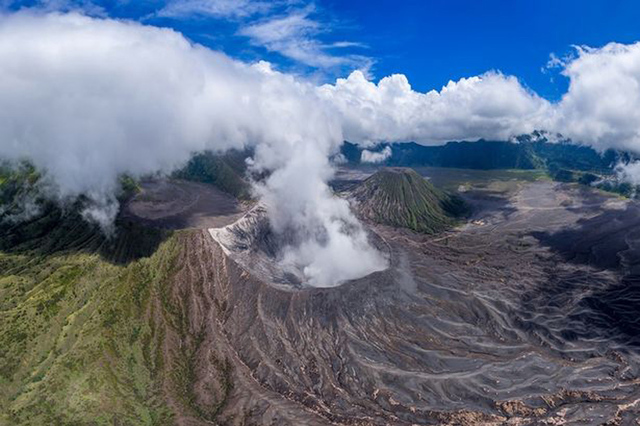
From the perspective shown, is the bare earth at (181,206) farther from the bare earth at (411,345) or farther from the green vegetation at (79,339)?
the green vegetation at (79,339)

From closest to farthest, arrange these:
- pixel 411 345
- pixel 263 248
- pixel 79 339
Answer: pixel 79 339 < pixel 411 345 < pixel 263 248

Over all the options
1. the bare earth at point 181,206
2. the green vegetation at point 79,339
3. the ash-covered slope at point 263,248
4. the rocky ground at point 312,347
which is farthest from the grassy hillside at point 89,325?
the ash-covered slope at point 263,248

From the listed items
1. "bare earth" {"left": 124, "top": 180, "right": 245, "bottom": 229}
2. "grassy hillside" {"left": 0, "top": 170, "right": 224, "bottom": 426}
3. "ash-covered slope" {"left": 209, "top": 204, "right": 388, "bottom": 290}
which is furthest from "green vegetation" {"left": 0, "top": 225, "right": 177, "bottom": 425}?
"ash-covered slope" {"left": 209, "top": 204, "right": 388, "bottom": 290}

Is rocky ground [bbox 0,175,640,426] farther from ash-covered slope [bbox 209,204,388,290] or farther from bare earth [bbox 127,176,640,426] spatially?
ash-covered slope [bbox 209,204,388,290]

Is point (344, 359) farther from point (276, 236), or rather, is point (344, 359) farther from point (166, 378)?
point (276, 236)

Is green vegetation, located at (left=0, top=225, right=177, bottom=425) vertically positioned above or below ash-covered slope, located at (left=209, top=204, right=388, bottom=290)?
below

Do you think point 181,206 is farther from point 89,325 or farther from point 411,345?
point 411,345

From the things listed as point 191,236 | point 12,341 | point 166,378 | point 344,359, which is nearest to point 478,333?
point 344,359

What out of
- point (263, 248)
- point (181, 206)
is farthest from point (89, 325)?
point (181, 206)

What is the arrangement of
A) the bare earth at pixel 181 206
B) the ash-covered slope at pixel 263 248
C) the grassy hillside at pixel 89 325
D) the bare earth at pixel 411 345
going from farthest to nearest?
the bare earth at pixel 181 206 < the ash-covered slope at pixel 263 248 < the bare earth at pixel 411 345 < the grassy hillside at pixel 89 325

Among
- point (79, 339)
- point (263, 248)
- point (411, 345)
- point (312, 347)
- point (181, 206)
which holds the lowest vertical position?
point (79, 339)

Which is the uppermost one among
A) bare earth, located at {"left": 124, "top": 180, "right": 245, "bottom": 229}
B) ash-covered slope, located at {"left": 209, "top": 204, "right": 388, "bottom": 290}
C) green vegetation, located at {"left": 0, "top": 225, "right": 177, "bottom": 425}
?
bare earth, located at {"left": 124, "top": 180, "right": 245, "bottom": 229}
